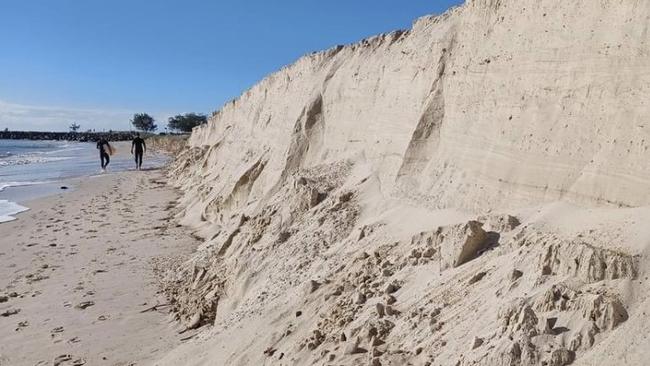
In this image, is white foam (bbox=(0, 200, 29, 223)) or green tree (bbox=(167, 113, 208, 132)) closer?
white foam (bbox=(0, 200, 29, 223))

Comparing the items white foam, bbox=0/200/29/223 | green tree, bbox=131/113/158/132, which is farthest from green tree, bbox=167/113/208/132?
white foam, bbox=0/200/29/223

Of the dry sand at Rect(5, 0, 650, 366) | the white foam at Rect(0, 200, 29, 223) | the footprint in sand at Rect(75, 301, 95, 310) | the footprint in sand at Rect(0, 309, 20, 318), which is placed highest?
the dry sand at Rect(5, 0, 650, 366)

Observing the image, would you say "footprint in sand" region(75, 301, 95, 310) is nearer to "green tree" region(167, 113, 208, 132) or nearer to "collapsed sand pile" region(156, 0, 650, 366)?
"collapsed sand pile" region(156, 0, 650, 366)

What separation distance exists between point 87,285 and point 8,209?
392 inches

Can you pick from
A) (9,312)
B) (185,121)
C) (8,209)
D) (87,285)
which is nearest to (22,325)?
(9,312)

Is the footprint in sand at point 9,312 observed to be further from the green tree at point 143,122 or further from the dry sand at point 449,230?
the green tree at point 143,122

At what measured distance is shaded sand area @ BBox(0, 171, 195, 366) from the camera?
6676mm

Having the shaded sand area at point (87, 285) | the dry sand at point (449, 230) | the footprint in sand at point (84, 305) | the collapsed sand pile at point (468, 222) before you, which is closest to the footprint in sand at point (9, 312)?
the shaded sand area at point (87, 285)

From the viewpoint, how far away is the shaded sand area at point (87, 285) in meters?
6.68

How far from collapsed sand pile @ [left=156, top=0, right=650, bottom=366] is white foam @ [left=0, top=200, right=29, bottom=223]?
9.05 metres

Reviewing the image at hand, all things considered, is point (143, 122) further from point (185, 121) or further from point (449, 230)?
point (449, 230)

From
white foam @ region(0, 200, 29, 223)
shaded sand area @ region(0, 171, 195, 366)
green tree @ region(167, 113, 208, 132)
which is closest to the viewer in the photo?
shaded sand area @ region(0, 171, 195, 366)

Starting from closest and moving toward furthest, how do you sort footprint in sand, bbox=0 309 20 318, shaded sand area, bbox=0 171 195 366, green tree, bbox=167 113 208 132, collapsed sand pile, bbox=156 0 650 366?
collapsed sand pile, bbox=156 0 650 366
shaded sand area, bbox=0 171 195 366
footprint in sand, bbox=0 309 20 318
green tree, bbox=167 113 208 132

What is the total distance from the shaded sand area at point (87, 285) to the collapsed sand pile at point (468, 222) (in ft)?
1.91
